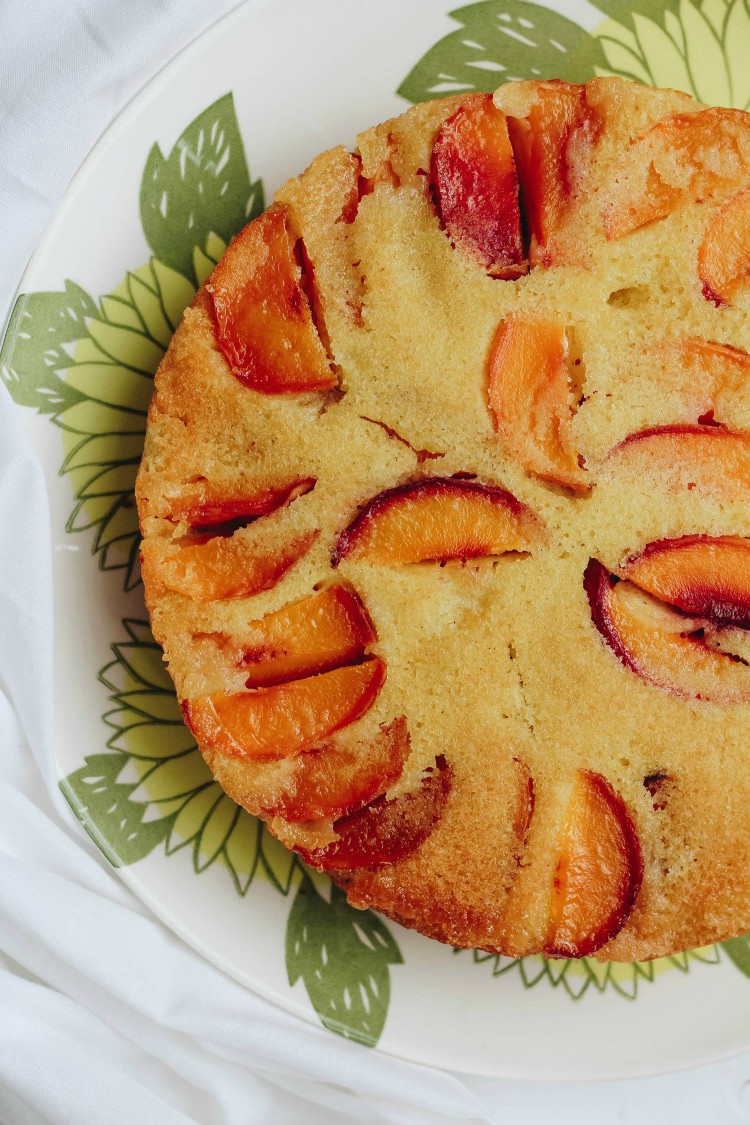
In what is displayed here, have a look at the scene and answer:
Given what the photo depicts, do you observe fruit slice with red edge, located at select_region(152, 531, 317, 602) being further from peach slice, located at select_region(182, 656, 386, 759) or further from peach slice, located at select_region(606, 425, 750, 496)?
peach slice, located at select_region(606, 425, 750, 496)

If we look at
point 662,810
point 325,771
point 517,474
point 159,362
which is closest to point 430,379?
point 517,474

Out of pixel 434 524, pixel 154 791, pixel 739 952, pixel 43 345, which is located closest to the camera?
pixel 434 524

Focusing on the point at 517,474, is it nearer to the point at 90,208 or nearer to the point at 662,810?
the point at 662,810

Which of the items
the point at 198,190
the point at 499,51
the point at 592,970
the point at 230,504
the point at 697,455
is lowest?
the point at 592,970

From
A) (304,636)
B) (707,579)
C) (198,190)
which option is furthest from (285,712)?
(198,190)

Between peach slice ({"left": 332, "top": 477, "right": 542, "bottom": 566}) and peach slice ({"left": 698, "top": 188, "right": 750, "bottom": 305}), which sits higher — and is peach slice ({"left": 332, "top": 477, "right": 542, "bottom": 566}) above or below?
below

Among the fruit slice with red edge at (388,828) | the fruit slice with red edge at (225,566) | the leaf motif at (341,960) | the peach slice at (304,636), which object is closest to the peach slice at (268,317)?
the fruit slice with red edge at (225,566)

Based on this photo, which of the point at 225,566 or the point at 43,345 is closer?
the point at 225,566

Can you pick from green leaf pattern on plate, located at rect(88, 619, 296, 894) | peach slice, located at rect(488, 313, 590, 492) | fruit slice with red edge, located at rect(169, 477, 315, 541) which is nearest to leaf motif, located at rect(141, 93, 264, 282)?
fruit slice with red edge, located at rect(169, 477, 315, 541)

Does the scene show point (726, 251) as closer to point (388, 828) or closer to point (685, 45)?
point (685, 45)
